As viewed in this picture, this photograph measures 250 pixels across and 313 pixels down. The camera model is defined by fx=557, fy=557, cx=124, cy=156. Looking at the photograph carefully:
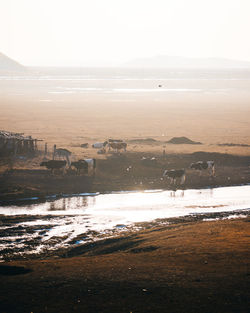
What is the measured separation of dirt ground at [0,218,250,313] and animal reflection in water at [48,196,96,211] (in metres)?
7.66

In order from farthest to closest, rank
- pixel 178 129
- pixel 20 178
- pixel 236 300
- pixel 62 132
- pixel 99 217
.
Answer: pixel 178 129 < pixel 62 132 < pixel 20 178 < pixel 99 217 < pixel 236 300

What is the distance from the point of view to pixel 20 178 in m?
38.9

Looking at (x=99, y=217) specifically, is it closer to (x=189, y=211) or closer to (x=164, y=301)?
(x=189, y=211)

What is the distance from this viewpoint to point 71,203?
34344 mm

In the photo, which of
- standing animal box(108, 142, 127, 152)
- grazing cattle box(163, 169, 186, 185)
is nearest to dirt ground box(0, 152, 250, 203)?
grazing cattle box(163, 169, 186, 185)

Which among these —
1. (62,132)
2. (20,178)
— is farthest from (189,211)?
(62,132)

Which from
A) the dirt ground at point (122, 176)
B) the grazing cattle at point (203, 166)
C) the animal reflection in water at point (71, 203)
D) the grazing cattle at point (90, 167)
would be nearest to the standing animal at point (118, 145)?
the dirt ground at point (122, 176)

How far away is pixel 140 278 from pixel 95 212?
1264 cm

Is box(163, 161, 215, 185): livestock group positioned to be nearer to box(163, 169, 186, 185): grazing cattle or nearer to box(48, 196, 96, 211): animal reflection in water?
box(163, 169, 186, 185): grazing cattle

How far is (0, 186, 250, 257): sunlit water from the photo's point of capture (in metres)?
26.3

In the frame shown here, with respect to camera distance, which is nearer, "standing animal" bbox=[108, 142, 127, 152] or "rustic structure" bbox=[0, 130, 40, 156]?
"rustic structure" bbox=[0, 130, 40, 156]

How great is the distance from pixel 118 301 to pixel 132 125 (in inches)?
2363

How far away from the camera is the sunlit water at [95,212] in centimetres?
2627

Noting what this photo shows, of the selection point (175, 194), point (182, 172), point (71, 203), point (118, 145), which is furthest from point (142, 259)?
point (118, 145)
